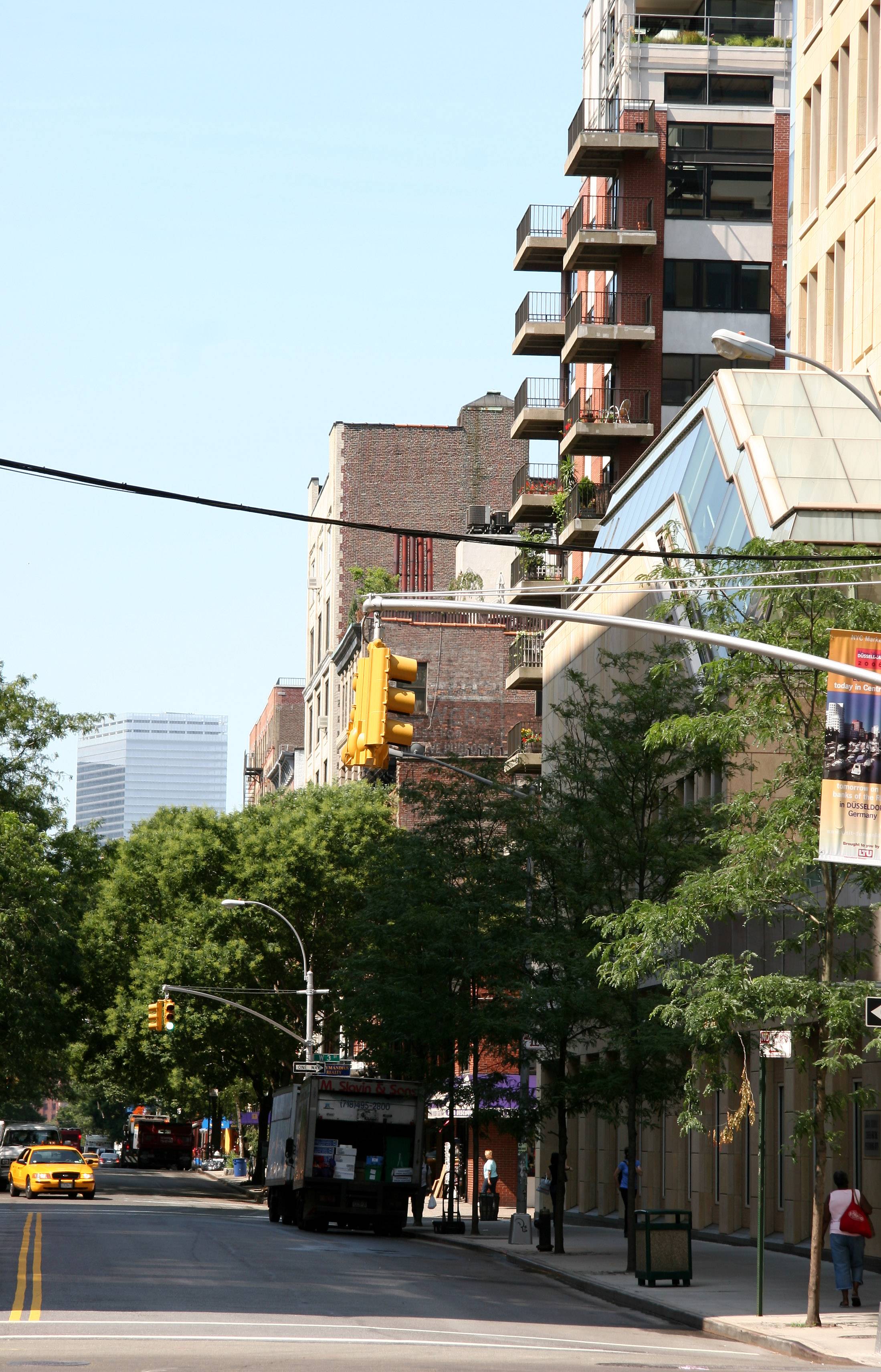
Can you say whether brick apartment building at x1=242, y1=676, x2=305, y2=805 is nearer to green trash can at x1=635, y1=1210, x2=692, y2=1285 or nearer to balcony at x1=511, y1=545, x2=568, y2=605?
balcony at x1=511, y1=545, x2=568, y2=605

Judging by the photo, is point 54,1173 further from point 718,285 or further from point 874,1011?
point 874,1011

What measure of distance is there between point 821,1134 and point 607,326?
3778cm

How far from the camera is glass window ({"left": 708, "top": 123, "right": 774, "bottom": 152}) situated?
58219 millimetres

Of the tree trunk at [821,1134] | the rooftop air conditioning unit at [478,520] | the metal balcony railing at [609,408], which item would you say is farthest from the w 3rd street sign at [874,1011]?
the rooftop air conditioning unit at [478,520]

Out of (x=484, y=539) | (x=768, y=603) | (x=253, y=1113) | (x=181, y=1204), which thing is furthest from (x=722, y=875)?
(x=253, y=1113)

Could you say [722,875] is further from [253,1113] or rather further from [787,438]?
[253,1113]

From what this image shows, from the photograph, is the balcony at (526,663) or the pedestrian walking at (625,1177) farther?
the balcony at (526,663)

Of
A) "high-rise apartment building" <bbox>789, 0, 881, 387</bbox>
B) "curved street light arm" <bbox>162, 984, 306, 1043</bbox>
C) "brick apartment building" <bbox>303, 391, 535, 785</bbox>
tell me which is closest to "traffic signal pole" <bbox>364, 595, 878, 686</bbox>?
"high-rise apartment building" <bbox>789, 0, 881, 387</bbox>

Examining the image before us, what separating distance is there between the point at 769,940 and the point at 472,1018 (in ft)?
19.7

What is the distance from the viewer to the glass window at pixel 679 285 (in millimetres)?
56719

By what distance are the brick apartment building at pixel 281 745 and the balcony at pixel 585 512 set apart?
52.7m

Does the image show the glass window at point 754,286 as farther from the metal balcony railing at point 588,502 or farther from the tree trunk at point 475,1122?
the tree trunk at point 475,1122

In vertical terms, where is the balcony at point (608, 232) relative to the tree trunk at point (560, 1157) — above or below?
above

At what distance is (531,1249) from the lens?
33.8 meters
